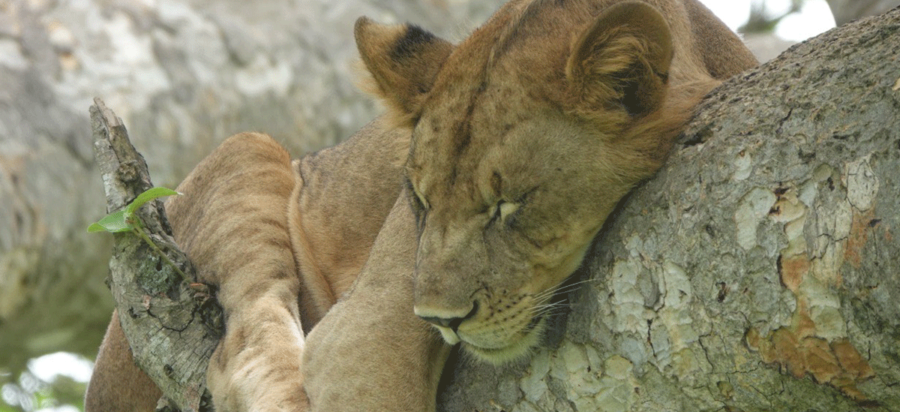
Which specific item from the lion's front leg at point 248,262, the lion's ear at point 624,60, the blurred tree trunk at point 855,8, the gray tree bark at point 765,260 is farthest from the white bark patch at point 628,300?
the blurred tree trunk at point 855,8

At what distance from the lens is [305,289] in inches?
188

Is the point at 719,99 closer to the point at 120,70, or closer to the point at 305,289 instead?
the point at 305,289

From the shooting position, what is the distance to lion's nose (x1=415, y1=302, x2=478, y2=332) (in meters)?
3.04

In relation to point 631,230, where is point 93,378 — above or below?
above

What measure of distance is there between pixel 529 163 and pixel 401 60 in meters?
0.96

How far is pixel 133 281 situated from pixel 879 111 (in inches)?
109

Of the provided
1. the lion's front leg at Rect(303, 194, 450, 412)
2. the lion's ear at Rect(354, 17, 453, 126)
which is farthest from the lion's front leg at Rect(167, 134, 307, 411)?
the lion's ear at Rect(354, 17, 453, 126)

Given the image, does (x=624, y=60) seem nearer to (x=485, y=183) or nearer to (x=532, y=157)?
(x=532, y=157)

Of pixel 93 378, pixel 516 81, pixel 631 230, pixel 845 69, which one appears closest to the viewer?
pixel 845 69

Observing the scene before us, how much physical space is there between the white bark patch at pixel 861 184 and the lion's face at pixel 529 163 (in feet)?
2.38

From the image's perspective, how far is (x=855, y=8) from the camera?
7.05 m

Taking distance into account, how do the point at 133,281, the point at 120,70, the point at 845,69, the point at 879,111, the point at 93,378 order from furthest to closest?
1. the point at 120,70
2. the point at 93,378
3. the point at 133,281
4. the point at 845,69
5. the point at 879,111

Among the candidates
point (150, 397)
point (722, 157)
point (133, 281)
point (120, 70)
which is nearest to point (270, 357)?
point (133, 281)

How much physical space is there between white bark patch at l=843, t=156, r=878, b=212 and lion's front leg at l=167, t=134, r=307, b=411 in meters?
2.26
